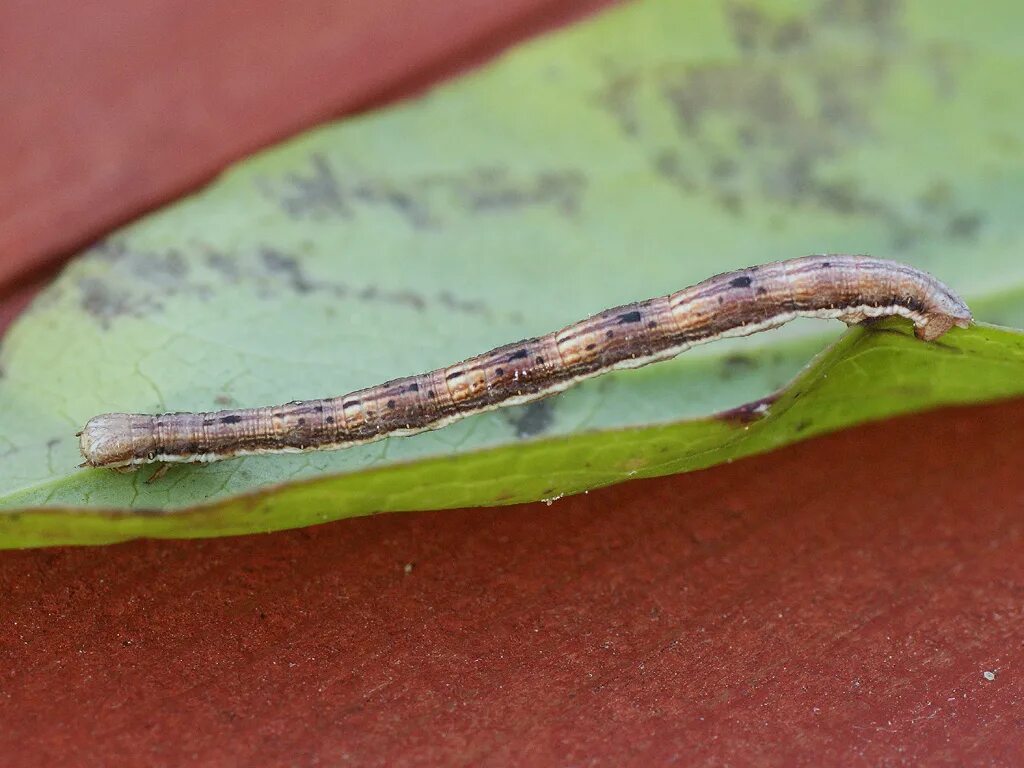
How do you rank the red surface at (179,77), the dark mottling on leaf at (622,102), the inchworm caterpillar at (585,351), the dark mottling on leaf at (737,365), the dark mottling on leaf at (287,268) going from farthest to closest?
1. the red surface at (179,77)
2. the dark mottling on leaf at (622,102)
3. the dark mottling on leaf at (287,268)
4. the dark mottling on leaf at (737,365)
5. the inchworm caterpillar at (585,351)

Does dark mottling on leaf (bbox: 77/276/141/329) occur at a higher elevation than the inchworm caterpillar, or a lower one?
higher

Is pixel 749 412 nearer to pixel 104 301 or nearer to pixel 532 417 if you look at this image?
pixel 532 417

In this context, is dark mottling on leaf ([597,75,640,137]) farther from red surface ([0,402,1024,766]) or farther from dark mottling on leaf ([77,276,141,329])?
dark mottling on leaf ([77,276,141,329])

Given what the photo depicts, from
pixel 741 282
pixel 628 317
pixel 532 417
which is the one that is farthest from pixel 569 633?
pixel 741 282

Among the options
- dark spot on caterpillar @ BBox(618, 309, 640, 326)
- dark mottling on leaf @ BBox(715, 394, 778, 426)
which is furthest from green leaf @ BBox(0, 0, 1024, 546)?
dark spot on caterpillar @ BBox(618, 309, 640, 326)

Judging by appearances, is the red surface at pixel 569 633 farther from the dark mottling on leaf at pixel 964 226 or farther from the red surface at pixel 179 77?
the red surface at pixel 179 77

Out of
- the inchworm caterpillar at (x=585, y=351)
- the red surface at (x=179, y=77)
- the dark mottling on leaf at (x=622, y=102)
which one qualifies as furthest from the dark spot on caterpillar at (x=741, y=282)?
the red surface at (x=179, y=77)

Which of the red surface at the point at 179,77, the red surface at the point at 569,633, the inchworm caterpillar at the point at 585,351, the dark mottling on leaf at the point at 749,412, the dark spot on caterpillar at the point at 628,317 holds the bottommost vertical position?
the red surface at the point at 569,633

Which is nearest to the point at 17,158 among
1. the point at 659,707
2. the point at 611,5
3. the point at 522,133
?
the point at 522,133
